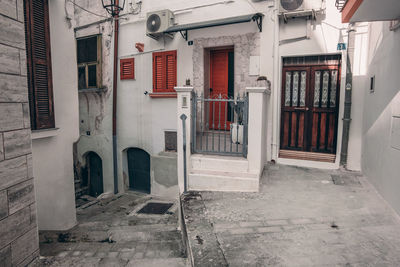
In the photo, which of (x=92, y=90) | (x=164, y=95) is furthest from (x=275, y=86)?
(x=92, y=90)

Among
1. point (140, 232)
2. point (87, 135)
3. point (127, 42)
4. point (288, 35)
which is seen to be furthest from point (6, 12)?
point (87, 135)

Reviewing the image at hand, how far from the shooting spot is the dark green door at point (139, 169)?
32.0 ft

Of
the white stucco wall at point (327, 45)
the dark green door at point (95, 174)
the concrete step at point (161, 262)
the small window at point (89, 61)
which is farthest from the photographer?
the dark green door at point (95, 174)

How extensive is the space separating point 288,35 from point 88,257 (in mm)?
6414

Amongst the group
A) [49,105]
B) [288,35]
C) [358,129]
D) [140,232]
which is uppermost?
[288,35]

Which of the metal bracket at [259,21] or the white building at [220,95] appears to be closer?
the white building at [220,95]

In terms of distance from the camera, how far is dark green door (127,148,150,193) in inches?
384

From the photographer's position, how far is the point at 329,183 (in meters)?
5.58

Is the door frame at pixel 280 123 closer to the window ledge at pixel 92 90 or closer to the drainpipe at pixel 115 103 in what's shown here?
the drainpipe at pixel 115 103

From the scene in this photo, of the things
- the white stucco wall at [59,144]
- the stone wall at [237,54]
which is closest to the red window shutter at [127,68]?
the white stucco wall at [59,144]

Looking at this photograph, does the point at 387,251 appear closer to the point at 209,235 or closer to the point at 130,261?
the point at 209,235

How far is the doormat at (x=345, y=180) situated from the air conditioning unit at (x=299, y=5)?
12.6ft

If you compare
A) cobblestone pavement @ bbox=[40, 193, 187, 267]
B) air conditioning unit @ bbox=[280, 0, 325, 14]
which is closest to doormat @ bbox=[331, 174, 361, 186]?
cobblestone pavement @ bbox=[40, 193, 187, 267]

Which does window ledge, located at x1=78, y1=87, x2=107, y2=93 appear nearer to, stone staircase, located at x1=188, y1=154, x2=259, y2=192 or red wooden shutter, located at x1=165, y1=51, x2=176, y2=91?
red wooden shutter, located at x1=165, y1=51, x2=176, y2=91
